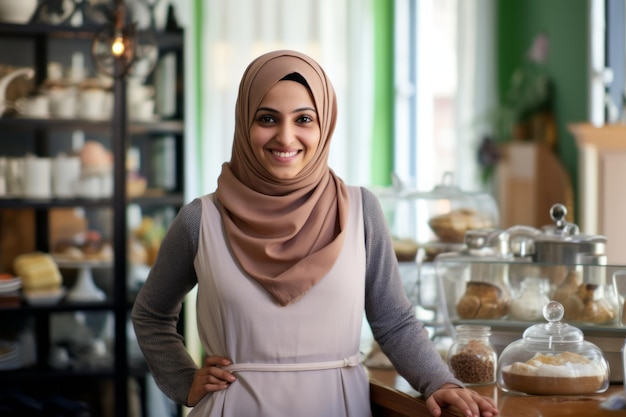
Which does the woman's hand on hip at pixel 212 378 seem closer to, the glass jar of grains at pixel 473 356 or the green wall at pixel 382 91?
the glass jar of grains at pixel 473 356

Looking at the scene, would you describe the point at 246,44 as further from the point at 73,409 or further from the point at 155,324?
the point at 155,324

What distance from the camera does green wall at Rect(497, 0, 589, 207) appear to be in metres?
5.55

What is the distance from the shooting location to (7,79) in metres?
4.59

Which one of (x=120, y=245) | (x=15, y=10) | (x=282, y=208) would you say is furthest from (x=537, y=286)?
(x=15, y=10)

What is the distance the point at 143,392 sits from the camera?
4824mm

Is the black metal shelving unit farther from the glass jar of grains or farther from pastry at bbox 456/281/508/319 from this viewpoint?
the glass jar of grains

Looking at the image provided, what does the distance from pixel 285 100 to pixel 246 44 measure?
3938mm

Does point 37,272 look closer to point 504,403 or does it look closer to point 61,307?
point 61,307

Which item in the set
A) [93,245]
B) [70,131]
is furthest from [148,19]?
[93,245]

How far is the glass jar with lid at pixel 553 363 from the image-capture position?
1.82 meters

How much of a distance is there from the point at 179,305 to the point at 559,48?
436 centimetres

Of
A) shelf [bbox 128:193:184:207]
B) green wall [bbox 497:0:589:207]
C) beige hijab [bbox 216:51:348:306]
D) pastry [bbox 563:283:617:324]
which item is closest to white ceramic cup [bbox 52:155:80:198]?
shelf [bbox 128:193:184:207]

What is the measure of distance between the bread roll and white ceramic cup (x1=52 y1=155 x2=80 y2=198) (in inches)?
12.6

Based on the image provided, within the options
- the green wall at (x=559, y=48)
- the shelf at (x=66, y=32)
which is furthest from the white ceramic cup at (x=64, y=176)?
the green wall at (x=559, y=48)
